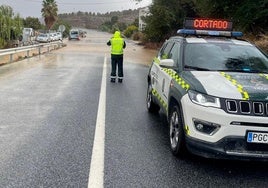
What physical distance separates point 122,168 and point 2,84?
8.71 metres

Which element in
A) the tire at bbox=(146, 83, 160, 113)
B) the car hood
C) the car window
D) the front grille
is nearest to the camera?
the front grille

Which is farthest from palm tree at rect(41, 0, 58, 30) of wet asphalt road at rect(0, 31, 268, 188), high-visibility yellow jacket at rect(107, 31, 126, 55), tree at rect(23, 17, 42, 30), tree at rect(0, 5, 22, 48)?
wet asphalt road at rect(0, 31, 268, 188)

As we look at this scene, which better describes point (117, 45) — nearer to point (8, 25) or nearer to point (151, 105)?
point (151, 105)

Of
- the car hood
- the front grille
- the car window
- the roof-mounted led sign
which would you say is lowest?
the front grille

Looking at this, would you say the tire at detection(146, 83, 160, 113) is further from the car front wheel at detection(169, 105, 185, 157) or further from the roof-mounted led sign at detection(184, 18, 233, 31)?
the car front wheel at detection(169, 105, 185, 157)

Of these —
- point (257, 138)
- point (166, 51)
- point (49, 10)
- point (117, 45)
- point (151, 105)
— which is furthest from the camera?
point (49, 10)

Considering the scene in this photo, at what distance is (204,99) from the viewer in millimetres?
4844

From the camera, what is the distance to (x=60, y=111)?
8.44m

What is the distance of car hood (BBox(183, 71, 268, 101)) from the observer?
→ 4723mm

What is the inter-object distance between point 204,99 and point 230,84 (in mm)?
437

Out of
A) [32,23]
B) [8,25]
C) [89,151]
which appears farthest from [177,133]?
[32,23]

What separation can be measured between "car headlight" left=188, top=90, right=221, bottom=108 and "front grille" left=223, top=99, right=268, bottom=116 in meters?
0.11

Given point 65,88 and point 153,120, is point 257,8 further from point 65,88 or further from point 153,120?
point 153,120

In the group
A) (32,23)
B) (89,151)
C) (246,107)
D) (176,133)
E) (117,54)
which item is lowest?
(89,151)
